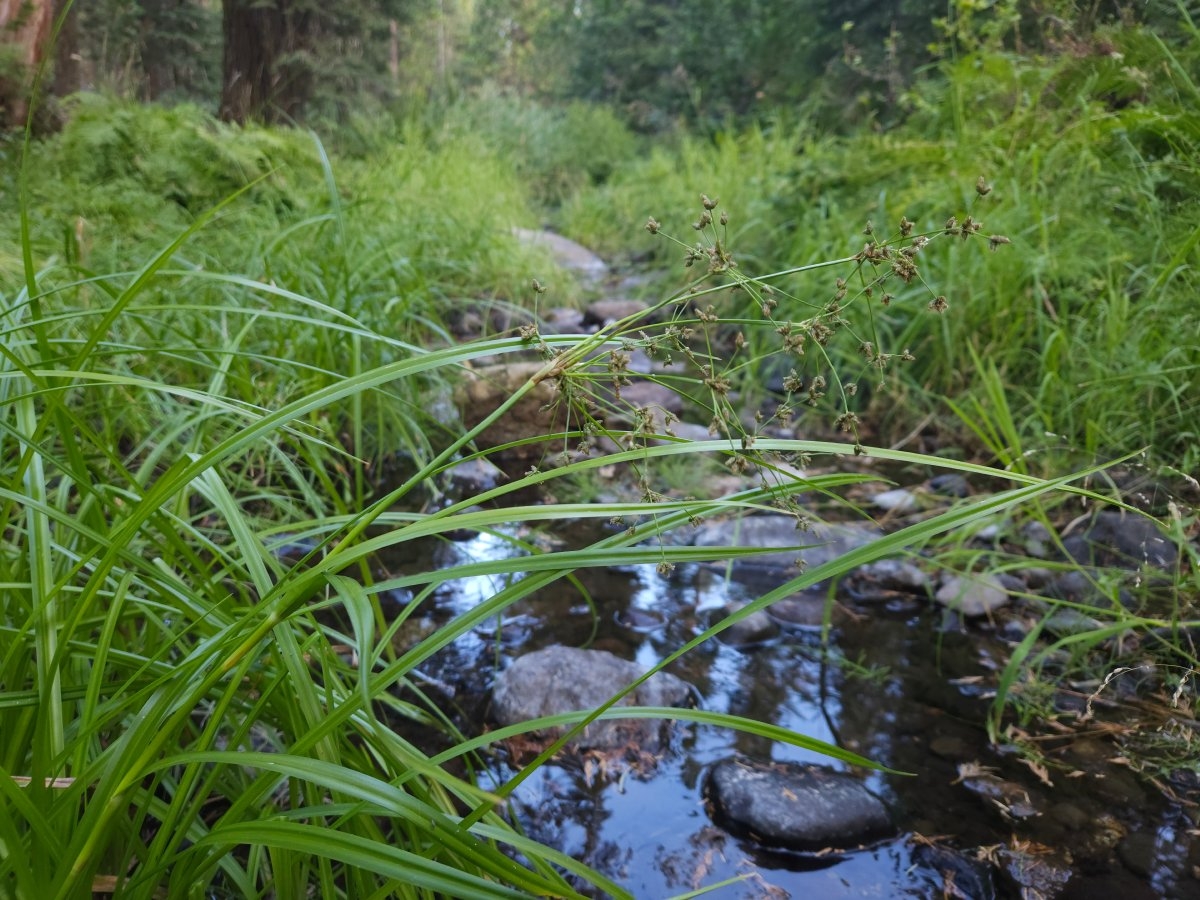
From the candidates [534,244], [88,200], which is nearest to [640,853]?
[88,200]

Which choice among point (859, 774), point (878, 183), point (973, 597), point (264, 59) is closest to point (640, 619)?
point (859, 774)

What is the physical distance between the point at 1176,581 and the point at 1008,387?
1.41 metres

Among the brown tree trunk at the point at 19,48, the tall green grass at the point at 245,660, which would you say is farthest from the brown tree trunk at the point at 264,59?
the tall green grass at the point at 245,660

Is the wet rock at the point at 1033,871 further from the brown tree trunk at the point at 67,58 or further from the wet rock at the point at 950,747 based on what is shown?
the brown tree trunk at the point at 67,58

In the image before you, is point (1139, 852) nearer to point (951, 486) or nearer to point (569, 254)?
point (951, 486)

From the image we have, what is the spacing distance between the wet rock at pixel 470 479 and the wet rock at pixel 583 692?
1.19 metres

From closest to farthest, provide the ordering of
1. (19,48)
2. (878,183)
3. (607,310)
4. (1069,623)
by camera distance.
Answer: (1069,623)
(19,48)
(878,183)
(607,310)

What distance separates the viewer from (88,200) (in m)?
3.75

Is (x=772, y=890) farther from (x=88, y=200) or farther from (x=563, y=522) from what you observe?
(x=88, y=200)

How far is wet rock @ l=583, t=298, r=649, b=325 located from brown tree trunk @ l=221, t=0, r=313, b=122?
383 centimetres

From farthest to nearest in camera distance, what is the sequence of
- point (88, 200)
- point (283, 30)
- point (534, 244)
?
point (283, 30), point (534, 244), point (88, 200)

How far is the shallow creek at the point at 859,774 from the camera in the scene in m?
1.62

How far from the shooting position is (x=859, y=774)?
190 centimetres

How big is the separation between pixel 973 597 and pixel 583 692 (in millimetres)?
1329
